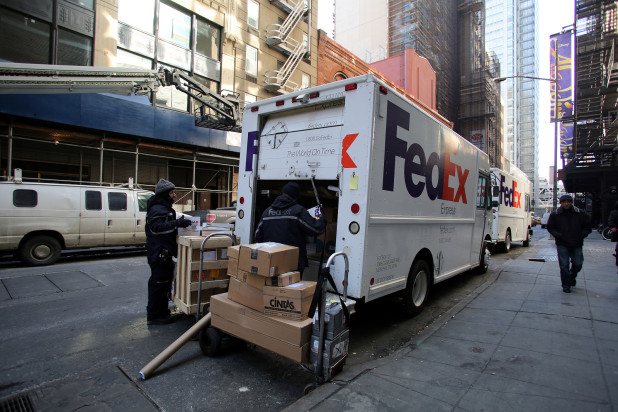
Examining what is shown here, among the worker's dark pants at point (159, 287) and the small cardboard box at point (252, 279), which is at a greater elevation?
the small cardboard box at point (252, 279)

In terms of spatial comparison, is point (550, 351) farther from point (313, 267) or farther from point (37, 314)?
point (37, 314)

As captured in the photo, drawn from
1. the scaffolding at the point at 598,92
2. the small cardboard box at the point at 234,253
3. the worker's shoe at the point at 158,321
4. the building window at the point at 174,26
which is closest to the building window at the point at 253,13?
the building window at the point at 174,26

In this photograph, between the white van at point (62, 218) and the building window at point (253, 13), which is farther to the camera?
the building window at point (253, 13)

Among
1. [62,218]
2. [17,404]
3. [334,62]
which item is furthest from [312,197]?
[334,62]

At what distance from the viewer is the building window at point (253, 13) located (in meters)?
18.0

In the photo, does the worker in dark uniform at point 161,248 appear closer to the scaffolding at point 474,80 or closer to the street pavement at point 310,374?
the street pavement at point 310,374

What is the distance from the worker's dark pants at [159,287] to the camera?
14.4ft

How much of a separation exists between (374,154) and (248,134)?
2148 millimetres

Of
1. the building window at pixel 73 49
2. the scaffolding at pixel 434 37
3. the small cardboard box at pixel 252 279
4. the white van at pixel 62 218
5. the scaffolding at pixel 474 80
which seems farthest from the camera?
the scaffolding at pixel 474 80

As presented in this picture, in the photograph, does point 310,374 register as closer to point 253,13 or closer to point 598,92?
point 253,13

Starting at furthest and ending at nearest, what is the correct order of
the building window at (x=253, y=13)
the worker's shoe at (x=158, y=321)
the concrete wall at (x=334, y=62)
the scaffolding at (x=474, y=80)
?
1. the scaffolding at (x=474, y=80)
2. the concrete wall at (x=334, y=62)
3. the building window at (x=253, y=13)
4. the worker's shoe at (x=158, y=321)

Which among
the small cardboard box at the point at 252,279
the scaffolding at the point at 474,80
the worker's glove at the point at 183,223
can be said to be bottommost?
the small cardboard box at the point at 252,279

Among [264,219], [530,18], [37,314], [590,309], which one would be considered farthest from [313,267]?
[530,18]

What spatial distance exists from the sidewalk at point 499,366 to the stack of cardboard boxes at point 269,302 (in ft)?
1.59
